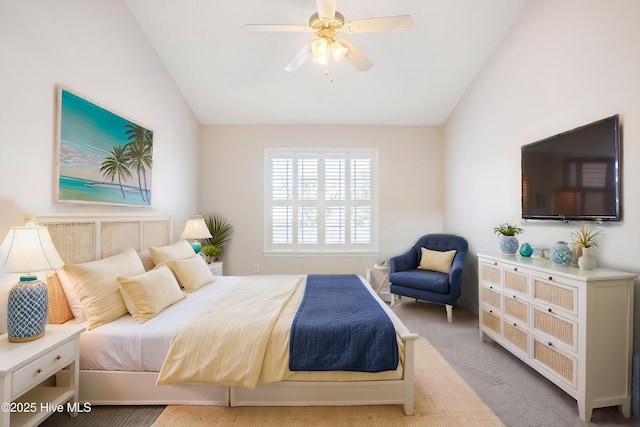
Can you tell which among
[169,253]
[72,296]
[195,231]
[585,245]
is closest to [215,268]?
[195,231]

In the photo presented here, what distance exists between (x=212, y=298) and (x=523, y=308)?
2620 millimetres

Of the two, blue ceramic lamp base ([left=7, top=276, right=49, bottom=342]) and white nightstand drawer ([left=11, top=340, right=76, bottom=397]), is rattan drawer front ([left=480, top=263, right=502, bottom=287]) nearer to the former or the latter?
white nightstand drawer ([left=11, top=340, right=76, bottom=397])

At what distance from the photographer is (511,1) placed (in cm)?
286

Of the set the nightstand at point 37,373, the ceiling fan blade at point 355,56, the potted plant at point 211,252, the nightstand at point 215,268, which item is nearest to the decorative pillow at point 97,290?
the nightstand at point 37,373

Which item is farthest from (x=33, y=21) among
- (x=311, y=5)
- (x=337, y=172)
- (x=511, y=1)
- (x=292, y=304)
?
(x=511, y=1)

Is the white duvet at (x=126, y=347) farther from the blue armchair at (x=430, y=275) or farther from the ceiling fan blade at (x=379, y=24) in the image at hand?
the blue armchair at (x=430, y=275)

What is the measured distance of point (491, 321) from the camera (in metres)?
2.84

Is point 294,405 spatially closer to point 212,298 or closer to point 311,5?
point 212,298

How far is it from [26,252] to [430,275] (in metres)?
3.75

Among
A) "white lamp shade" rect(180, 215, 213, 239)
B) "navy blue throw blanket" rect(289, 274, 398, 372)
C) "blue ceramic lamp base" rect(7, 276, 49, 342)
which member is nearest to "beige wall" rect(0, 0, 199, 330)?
"blue ceramic lamp base" rect(7, 276, 49, 342)

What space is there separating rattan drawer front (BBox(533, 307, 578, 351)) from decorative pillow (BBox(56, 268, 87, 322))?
10.9ft

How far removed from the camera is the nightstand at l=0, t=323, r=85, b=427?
1395mm

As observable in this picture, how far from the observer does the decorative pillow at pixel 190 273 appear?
111 inches

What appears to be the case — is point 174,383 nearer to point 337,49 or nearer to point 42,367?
point 42,367
